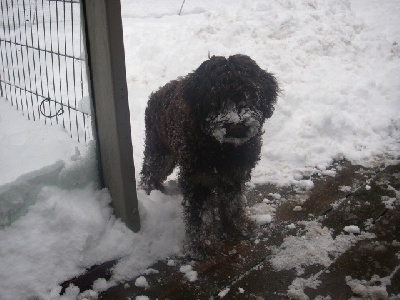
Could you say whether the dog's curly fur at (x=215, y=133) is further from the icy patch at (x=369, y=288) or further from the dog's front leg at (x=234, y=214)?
the icy patch at (x=369, y=288)

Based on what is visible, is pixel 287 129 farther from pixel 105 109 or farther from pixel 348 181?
pixel 105 109

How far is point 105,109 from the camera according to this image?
2594 mm

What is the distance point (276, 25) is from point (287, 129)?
3289 millimetres

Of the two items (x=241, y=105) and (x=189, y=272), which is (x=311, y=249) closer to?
(x=189, y=272)

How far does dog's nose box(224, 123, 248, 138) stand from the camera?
2.51 metres

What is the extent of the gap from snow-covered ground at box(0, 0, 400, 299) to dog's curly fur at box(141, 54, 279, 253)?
38 centimetres

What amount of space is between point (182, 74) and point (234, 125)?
3.66 metres

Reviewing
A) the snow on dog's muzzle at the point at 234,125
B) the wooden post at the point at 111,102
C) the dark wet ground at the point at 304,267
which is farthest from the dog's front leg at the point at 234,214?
the wooden post at the point at 111,102

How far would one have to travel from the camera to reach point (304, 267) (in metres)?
2.76

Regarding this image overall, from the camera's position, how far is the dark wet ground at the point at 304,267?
2543 mm

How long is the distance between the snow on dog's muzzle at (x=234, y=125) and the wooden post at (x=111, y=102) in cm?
66

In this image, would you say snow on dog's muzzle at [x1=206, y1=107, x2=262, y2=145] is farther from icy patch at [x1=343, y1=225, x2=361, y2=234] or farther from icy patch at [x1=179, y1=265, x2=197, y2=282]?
icy patch at [x1=343, y1=225, x2=361, y2=234]

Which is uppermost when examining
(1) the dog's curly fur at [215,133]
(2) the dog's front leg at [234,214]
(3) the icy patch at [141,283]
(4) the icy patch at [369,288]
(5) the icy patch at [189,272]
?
(1) the dog's curly fur at [215,133]

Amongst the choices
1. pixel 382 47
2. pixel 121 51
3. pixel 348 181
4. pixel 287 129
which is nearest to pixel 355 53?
pixel 382 47
